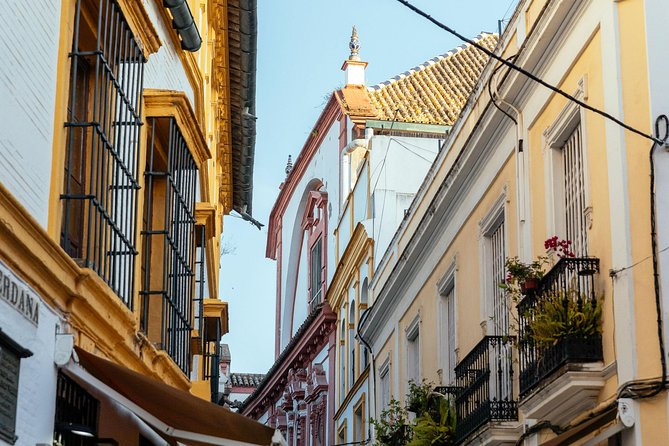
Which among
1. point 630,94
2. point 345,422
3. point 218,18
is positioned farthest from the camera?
point 345,422

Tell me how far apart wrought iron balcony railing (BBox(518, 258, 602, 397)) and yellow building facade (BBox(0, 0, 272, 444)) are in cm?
243

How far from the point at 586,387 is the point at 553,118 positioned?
125 inches

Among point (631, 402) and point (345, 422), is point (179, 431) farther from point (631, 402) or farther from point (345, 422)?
point (345, 422)

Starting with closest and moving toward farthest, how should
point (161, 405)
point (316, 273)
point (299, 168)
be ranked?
point (161, 405), point (316, 273), point (299, 168)

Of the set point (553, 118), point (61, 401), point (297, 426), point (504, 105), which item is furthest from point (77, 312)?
point (297, 426)

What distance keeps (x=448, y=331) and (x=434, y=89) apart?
15215 millimetres

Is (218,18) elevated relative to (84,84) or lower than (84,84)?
elevated

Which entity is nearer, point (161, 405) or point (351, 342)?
point (161, 405)

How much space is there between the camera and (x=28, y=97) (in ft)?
29.3

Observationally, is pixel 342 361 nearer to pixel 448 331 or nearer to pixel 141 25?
pixel 448 331

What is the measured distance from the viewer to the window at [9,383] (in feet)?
26.7

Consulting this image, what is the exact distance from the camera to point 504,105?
14469 mm

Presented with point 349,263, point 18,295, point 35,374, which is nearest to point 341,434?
point 349,263

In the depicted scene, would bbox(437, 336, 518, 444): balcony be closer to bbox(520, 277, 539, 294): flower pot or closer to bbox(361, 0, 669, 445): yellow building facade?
bbox(361, 0, 669, 445): yellow building facade
